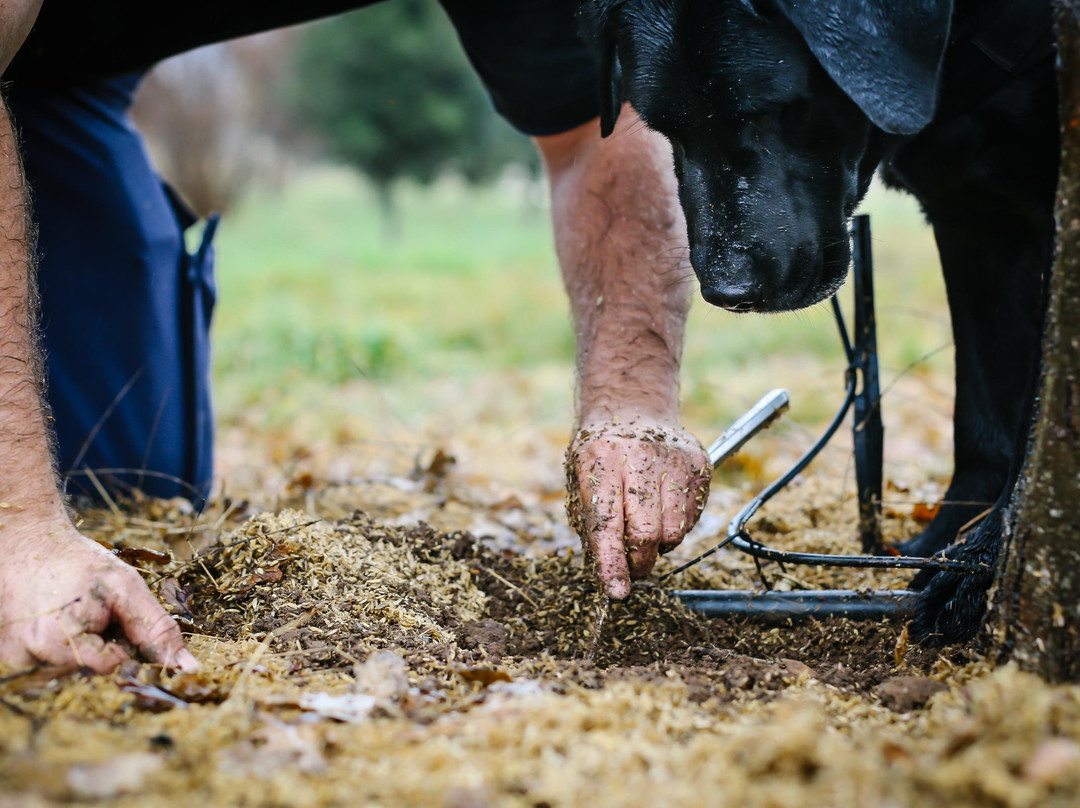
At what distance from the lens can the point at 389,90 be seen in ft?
61.9

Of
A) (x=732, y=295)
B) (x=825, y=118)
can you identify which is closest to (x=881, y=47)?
(x=825, y=118)

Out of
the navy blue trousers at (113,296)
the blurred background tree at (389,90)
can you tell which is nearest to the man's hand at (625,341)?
the navy blue trousers at (113,296)

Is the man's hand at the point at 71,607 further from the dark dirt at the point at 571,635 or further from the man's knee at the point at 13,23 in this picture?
the man's knee at the point at 13,23

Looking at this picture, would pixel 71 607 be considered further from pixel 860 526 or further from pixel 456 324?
pixel 456 324

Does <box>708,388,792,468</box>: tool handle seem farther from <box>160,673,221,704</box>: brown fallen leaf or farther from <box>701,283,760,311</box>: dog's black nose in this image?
<box>160,673,221,704</box>: brown fallen leaf

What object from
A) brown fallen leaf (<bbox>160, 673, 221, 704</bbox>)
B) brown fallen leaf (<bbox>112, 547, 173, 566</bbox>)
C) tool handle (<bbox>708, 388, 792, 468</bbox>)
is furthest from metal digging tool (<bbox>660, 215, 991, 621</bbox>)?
brown fallen leaf (<bbox>112, 547, 173, 566</bbox>)

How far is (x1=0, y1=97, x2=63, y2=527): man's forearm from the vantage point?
130 centimetres

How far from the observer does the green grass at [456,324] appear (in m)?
5.11

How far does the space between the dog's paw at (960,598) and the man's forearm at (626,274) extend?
23.9 inches

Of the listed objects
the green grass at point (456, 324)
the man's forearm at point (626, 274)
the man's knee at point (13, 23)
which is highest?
the man's knee at point (13, 23)

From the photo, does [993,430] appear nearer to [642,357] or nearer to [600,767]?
[642,357]

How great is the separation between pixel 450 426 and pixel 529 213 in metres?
20.4

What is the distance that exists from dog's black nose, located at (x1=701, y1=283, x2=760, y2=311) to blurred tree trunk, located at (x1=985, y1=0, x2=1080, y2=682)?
1.78 ft

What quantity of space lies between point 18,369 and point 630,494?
3.36 feet
